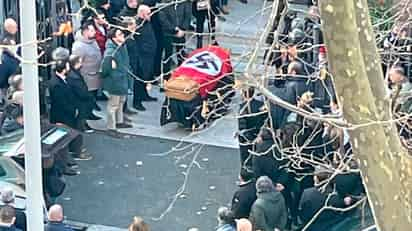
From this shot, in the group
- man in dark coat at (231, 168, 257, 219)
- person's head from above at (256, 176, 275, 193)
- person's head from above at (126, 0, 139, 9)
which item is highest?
person's head from above at (126, 0, 139, 9)

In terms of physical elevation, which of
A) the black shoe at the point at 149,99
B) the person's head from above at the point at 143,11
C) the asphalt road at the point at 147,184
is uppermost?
the person's head from above at the point at 143,11

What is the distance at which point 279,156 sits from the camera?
11.7m

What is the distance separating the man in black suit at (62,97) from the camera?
13461mm

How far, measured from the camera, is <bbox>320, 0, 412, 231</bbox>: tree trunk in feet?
18.5

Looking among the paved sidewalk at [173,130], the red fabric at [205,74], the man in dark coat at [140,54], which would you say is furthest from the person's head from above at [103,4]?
the red fabric at [205,74]

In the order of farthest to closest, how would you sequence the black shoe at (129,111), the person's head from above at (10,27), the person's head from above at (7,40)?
1. the black shoe at (129,111)
2. the person's head from above at (10,27)
3. the person's head from above at (7,40)

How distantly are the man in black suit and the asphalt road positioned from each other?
1.74 feet

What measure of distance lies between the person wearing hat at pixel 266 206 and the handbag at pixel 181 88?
132 inches

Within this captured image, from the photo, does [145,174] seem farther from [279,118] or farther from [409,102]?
[409,102]

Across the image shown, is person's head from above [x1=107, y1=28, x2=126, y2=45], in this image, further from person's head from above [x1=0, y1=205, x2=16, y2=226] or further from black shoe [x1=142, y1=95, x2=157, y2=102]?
person's head from above [x1=0, y1=205, x2=16, y2=226]

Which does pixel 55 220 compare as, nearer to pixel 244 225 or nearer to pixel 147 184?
pixel 244 225

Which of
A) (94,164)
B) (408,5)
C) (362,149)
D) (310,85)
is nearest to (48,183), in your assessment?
(94,164)

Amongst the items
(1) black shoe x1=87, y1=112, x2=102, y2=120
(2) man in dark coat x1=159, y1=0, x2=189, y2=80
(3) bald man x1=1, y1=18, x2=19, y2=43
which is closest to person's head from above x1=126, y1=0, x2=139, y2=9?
(2) man in dark coat x1=159, y1=0, x2=189, y2=80

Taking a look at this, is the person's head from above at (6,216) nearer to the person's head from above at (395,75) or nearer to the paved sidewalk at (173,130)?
the person's head from above at (395,75)
